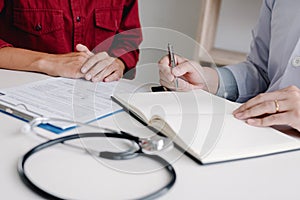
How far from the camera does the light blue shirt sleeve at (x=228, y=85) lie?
3.63 feet

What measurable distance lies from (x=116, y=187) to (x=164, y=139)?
151 mm

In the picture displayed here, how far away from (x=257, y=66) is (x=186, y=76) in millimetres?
330

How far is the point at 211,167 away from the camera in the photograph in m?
0.62

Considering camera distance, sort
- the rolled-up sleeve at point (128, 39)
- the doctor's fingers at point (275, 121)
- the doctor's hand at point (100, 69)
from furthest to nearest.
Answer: the rolled-up sleeve at point (128, 39) < the doctor's hand at point (100, 69) < the doctor's fingers at point (275, 121)

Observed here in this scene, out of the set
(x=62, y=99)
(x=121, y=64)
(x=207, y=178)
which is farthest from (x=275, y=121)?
(x=121, y=64)

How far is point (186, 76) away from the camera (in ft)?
3.22

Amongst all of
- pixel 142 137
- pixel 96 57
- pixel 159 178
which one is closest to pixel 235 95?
pixel 96 57

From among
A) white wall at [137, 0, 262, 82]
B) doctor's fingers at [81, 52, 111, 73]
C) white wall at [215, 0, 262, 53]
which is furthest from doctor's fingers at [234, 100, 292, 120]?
white wall at [215, 0, 262, 53]

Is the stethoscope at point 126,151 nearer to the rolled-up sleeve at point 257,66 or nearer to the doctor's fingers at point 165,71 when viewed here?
the doctor's fingers at point 165,71

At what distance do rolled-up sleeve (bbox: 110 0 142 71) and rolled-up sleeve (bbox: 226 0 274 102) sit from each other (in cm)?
33

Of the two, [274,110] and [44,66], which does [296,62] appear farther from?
[44,66]

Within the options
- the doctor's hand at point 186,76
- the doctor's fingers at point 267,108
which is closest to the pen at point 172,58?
the doctor's hand at point 186,76

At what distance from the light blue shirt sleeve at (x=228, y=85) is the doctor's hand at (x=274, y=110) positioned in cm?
32

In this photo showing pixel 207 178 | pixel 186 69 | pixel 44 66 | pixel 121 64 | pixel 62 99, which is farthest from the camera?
pixel 121 64
